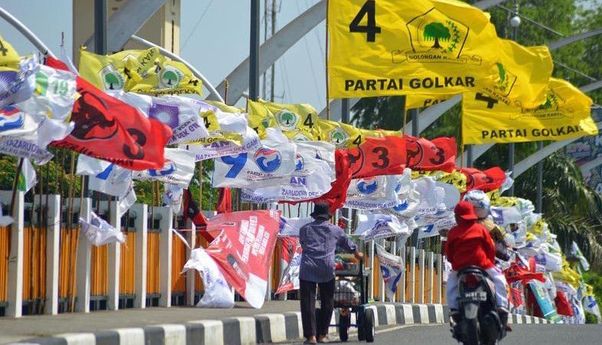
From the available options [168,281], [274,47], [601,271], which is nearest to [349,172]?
[274,47]

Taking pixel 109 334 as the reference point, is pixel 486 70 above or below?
above

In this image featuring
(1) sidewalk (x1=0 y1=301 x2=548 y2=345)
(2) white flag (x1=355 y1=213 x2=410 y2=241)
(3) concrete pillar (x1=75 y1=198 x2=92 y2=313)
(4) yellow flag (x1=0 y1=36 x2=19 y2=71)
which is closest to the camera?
(1) sidewalk (x1=0 y1=301 x2=548 y2=345)

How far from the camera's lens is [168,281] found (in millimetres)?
23359

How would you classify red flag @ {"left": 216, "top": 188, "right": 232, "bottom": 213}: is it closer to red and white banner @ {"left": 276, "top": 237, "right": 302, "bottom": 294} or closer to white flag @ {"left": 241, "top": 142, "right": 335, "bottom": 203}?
white flag @ {"left": 241, "top": 142, "right": 335, "bottom": 203}

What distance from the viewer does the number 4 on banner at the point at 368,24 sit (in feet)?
89.2

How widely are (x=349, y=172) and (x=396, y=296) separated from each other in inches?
392

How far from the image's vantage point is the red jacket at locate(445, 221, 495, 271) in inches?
643

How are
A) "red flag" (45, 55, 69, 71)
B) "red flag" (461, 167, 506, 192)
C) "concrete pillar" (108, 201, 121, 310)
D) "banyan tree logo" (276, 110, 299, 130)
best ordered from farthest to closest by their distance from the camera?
"red flag" (461, 167, 506, 192) → "banyan tree logo" (276, 110, 299, 130) → "concrete pillar" (108, 201, 121, 310) → "red flag" (45, 55, 69, 71)

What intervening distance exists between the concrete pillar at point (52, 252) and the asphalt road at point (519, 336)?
3287 millimetres

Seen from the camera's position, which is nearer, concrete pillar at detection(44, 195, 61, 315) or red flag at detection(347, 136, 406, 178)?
concrete pillar at detection(44, 195, 61, 315)

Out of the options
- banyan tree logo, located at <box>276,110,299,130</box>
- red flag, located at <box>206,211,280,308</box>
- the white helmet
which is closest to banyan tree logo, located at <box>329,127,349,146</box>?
banyan tree logo, located at <box>276,110,299,130</box>

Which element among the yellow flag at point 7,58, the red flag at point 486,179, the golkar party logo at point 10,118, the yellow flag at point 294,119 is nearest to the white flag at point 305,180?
the yellow flag at point 294,119

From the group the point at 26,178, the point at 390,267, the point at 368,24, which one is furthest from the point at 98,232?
the point at 390,267

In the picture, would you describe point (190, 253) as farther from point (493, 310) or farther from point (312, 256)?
point (493, 310)
